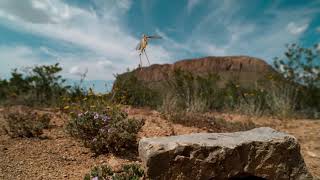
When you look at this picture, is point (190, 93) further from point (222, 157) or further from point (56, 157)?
point (222, 157)

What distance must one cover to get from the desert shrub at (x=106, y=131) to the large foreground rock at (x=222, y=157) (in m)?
1.10

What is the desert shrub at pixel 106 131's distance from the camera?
4797 mm

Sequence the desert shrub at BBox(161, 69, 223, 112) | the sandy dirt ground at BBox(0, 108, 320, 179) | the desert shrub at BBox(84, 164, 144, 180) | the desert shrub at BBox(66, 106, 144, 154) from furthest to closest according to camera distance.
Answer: the desert shrub at BBox(161, 69, 223, 112)
the desert shrub at BBox(66, 106, 144, 154)
the sandy dirt ground at BBox(0, 108, 320, 179)
the desert shrub at BBox(84, 164, 144, 180)

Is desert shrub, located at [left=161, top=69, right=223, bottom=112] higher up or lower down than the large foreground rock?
higher up

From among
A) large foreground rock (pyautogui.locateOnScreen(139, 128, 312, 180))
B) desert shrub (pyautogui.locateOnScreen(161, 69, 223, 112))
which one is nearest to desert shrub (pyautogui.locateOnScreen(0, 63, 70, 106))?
desert shrub (pyautogui.locateOnScreen(161, 69, 223, 112))

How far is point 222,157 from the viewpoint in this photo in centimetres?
363

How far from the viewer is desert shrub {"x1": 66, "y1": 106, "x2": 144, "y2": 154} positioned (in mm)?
4797

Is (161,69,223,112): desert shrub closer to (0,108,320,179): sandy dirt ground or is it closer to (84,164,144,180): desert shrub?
(0,108,320,179): sandy dirt ground

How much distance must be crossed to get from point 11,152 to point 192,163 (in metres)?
2.43

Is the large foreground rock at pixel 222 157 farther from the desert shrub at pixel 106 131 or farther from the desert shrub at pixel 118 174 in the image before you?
the desert shrub at pixel 106 131

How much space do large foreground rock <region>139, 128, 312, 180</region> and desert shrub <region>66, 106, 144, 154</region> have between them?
3.61ft

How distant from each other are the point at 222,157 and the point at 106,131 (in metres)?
1.76

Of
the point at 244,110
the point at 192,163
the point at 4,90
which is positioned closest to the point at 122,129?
the point at 192,163

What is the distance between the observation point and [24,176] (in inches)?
157
